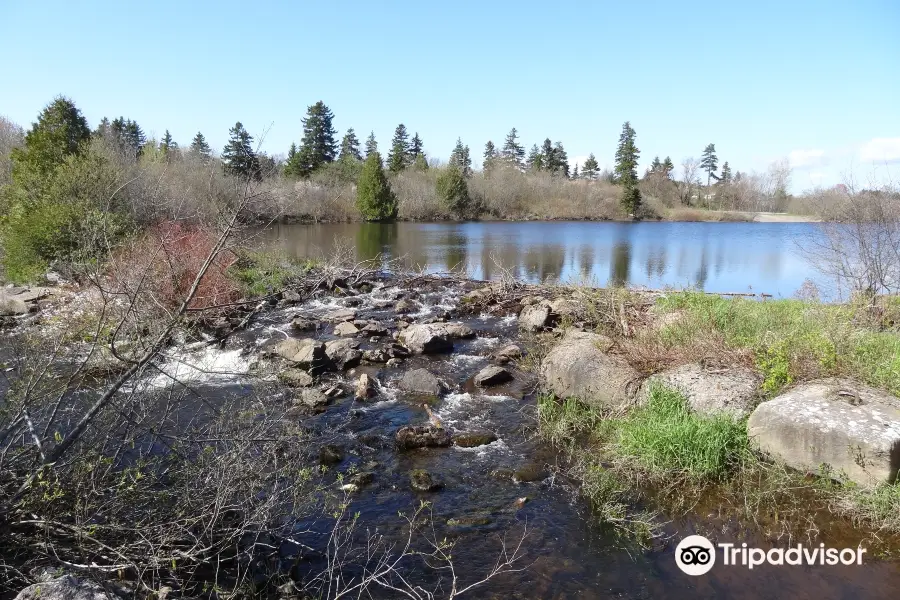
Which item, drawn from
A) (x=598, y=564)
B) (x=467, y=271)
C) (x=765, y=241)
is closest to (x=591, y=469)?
(x=598, y=564)

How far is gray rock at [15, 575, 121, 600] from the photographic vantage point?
2896 millimetres

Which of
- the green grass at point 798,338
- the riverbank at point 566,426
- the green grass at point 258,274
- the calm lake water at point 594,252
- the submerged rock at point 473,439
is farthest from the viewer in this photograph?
the calm lake water at point 594,252

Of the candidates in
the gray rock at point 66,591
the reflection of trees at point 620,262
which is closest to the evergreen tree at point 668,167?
the reflection of trees at point 620,262

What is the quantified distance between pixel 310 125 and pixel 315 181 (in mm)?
9045

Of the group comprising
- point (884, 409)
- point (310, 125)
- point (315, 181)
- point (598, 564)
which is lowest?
point (598, 564)

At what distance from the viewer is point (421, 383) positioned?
9555 millimetres

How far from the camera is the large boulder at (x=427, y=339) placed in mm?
11727

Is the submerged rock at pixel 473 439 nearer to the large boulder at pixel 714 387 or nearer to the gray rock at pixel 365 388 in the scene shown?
the gray rock at pixel 365 388

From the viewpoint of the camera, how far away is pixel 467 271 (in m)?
23.6

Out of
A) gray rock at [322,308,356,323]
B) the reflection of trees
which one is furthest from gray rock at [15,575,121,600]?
the reflection of trees

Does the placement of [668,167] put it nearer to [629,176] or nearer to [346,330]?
[629,176]

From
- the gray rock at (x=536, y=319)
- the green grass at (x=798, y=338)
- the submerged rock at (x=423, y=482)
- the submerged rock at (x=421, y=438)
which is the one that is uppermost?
the green grass at (x=798, y=338)

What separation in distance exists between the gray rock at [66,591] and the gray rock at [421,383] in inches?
253

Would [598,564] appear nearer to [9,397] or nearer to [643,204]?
[9,397]
